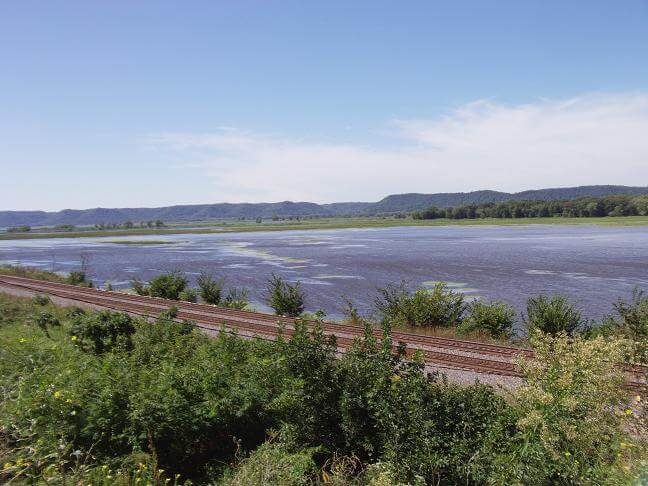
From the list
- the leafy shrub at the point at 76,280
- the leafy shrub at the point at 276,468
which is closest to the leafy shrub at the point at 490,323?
the leafy shrub at the point at 276,468

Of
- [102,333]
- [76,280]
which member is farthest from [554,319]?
[76,280]

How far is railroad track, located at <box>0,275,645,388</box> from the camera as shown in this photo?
14656 mm

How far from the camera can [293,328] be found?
69.6 feet

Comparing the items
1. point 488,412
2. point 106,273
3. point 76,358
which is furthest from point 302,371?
point 106,273

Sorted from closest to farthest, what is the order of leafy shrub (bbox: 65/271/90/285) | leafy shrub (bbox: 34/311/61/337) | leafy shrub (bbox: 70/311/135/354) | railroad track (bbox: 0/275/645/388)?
1. railroad track (bbox: 0/275/645/388)
2. leafy shrub (bbox: 70/311/135/354)
3. leafy shrub (bbox: 34/311/61/337)
4. leafy shrub (bbox: 65/271/90/285)

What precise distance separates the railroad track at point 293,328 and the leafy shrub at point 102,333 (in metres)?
3.06

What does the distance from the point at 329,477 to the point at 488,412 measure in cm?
339

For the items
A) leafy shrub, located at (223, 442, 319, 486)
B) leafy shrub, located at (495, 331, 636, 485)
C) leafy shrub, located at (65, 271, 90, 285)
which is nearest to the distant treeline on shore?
leafy shrub, located at (65, 271, 90, 285)

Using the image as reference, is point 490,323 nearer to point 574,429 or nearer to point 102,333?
point 574,429

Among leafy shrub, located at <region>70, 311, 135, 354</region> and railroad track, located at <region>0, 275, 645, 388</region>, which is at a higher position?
leafy shrub, located at <region>70, 311, 135, 354</region>

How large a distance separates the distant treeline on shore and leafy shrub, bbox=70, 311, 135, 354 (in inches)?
5930

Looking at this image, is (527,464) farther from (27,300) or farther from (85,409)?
(27,300)

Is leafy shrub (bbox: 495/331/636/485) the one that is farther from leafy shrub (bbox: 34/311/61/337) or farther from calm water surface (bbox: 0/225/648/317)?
calm water surface (bbox: 0/225/648/317)

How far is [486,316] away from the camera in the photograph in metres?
21.3
